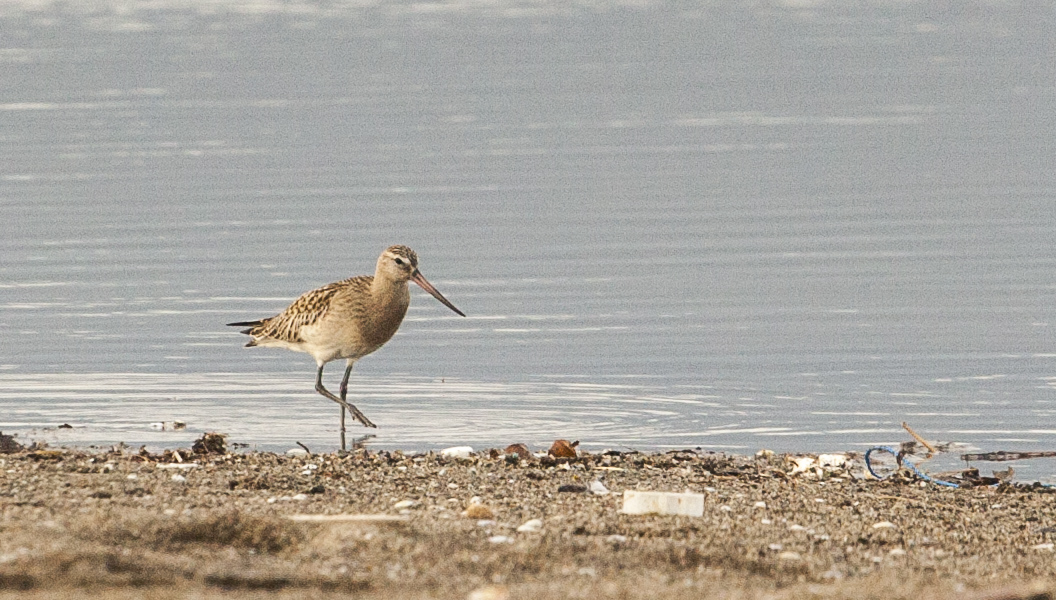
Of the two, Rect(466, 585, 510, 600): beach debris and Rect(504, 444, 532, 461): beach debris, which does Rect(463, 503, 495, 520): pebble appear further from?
Rect(504, 444, 532, 461): beach debris

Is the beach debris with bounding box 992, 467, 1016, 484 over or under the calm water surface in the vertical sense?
under

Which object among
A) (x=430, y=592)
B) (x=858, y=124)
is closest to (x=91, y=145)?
(x=858, y=124)

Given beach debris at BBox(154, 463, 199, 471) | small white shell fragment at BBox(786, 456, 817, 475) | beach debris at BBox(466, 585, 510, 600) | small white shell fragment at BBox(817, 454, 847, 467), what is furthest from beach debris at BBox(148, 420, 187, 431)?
beach debris at BBox(466, 585, 510, 600)

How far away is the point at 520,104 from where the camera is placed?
2916cm

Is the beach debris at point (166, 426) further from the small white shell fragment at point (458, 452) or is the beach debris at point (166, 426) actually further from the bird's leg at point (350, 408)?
the small white shell fragment at point (458, 452)

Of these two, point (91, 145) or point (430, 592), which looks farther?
point (91, 145)

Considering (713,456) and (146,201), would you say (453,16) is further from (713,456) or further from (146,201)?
(713,456)

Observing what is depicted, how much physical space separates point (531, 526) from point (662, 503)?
58 centimetres

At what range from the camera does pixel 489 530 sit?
7.56m

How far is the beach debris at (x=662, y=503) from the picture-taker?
314 inches

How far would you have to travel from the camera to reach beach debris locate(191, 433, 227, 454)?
1020 cm

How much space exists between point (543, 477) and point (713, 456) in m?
1.61

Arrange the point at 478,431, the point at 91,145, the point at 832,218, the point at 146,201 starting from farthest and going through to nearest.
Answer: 1. the point at 91,145
2. the point at 146,201
3. the point at 832,218
4. the point at 478,431

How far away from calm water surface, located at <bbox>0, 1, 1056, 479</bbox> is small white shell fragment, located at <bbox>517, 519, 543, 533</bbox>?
3.49 m
